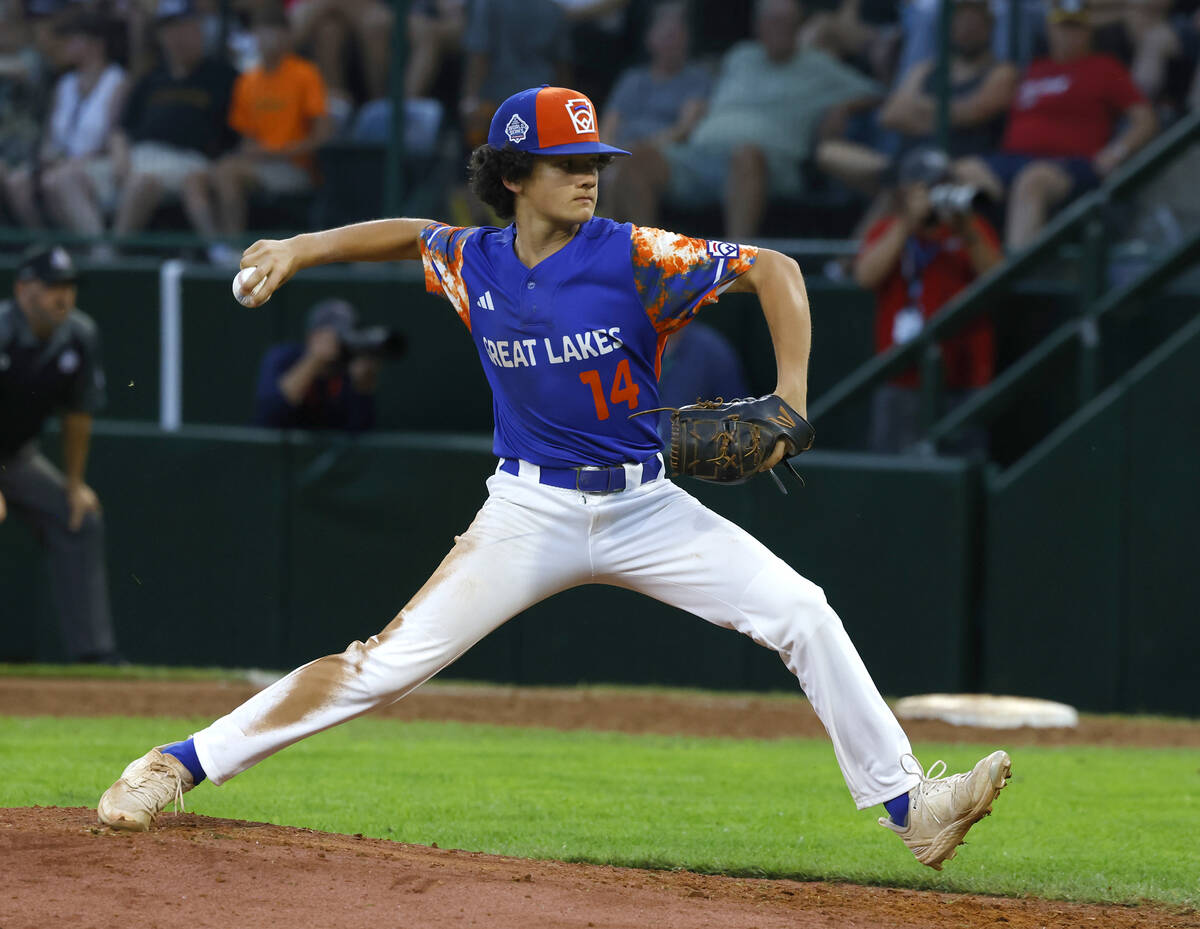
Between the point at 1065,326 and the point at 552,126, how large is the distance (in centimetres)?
597

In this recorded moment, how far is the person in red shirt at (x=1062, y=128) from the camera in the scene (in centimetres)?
998

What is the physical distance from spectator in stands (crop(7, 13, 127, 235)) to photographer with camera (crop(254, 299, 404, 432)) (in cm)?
242

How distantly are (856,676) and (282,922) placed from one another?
4.81ft

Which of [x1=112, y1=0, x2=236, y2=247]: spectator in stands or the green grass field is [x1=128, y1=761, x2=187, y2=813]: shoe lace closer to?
the green grass field

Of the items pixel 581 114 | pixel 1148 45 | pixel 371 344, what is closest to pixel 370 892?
pixel 581 114

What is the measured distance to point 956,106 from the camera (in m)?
10.5

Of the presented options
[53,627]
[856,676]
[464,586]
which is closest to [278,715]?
[464,586]

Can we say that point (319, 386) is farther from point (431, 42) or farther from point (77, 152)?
point (77, 152)

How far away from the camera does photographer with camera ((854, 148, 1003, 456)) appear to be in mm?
9875

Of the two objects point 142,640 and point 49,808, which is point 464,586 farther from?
point 142,640

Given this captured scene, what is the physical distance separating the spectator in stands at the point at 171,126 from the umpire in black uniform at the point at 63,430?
2147 millimetres

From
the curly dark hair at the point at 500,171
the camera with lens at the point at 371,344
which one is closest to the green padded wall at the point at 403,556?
the camera with lens at the point at 371,344

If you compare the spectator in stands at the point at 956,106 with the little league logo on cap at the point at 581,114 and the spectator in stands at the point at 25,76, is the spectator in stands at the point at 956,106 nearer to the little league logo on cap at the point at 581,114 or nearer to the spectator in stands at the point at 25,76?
the spectator in stands at the point at 25,76

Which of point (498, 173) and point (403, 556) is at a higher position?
point (498, 173)
